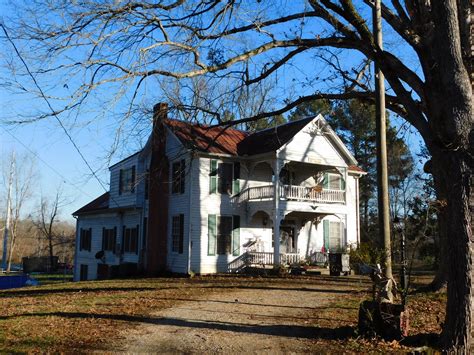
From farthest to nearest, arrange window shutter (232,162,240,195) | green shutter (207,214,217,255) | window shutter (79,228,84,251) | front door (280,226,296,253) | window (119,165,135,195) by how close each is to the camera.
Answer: window shutter (79,228,84,251) → window (119,165,135,195) → front door (280,226,296,253) → window shutter (232,162,240,195) → green shutter (207,214,217,255)

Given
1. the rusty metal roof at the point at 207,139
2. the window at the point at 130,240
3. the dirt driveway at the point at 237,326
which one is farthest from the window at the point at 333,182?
the dirt driveway at the point at 237,326

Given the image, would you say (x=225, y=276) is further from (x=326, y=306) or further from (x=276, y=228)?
(x=326, y=306)

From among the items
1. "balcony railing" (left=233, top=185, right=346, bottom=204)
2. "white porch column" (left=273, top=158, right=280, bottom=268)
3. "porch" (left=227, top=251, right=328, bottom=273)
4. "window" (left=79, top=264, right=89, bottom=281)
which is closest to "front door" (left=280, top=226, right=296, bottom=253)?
"porch" (left=227, top=251, right=328, bottom=273)

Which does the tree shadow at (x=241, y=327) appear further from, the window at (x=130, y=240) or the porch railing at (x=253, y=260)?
the window at (x=130, y=240)

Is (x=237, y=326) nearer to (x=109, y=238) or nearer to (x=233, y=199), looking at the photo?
(x=233, y=199)

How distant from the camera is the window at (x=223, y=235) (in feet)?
73.7

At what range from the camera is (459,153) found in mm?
6855

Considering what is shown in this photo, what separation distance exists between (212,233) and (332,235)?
772 centimetres

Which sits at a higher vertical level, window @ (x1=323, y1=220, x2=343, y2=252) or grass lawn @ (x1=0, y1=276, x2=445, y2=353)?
window @ (x1=323, y1=220, x2=343, y2=252)

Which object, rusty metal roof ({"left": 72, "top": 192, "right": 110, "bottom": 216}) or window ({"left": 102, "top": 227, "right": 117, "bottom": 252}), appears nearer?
window ({"left": 102, "top": 227, "right": 117, "bottom": 252})

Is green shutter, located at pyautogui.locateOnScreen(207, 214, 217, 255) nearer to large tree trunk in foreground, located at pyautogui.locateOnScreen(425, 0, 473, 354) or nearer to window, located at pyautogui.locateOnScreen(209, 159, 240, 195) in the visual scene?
window, located at pyautogui.locateOnScreen(209, 159, 240, 195)

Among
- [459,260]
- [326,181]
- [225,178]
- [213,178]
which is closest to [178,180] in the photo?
[213,178]

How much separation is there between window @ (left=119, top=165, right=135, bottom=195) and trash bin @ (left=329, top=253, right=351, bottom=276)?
39.4 ft

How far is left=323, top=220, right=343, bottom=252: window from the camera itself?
2612cm
